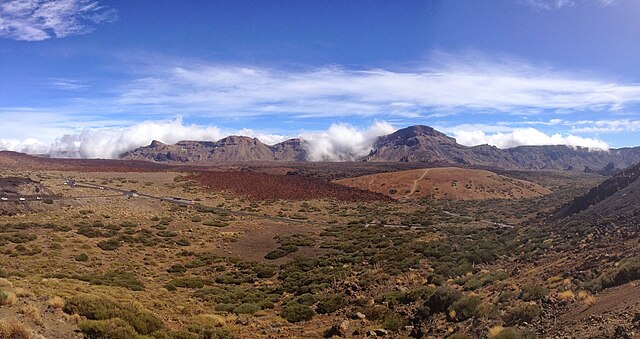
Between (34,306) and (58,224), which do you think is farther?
(58,224)

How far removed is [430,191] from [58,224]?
79.4m

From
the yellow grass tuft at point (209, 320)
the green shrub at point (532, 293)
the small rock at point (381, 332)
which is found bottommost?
the yellow grass tuft at point (209, 320)

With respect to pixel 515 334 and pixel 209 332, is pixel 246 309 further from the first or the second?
pixel 515 334

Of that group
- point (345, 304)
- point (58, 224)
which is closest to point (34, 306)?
point (345, 304)

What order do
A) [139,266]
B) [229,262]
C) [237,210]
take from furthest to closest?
1. [237,210]
2. [229,262]
3. [139,266]

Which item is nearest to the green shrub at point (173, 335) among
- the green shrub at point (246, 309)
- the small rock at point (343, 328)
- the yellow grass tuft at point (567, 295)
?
the small rock at point (343, 328)

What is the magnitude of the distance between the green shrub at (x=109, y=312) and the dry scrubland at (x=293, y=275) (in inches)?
2.1

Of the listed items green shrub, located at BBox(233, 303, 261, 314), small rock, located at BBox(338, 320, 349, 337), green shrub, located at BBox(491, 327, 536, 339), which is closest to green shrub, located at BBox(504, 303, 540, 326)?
green shrub, located at BBox(491, 327, 536, 339)

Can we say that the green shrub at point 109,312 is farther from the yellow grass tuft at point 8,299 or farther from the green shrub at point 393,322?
the green shrub at point 393,322

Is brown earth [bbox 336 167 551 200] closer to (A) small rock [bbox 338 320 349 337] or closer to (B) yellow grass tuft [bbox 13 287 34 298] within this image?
(A) small rock [bbox 338 320 349 337]

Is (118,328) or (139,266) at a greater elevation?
(118,328)

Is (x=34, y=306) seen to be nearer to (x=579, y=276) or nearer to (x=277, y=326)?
(x=277, y=326)

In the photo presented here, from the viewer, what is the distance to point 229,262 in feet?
111

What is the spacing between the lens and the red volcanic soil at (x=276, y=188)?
8612cm
